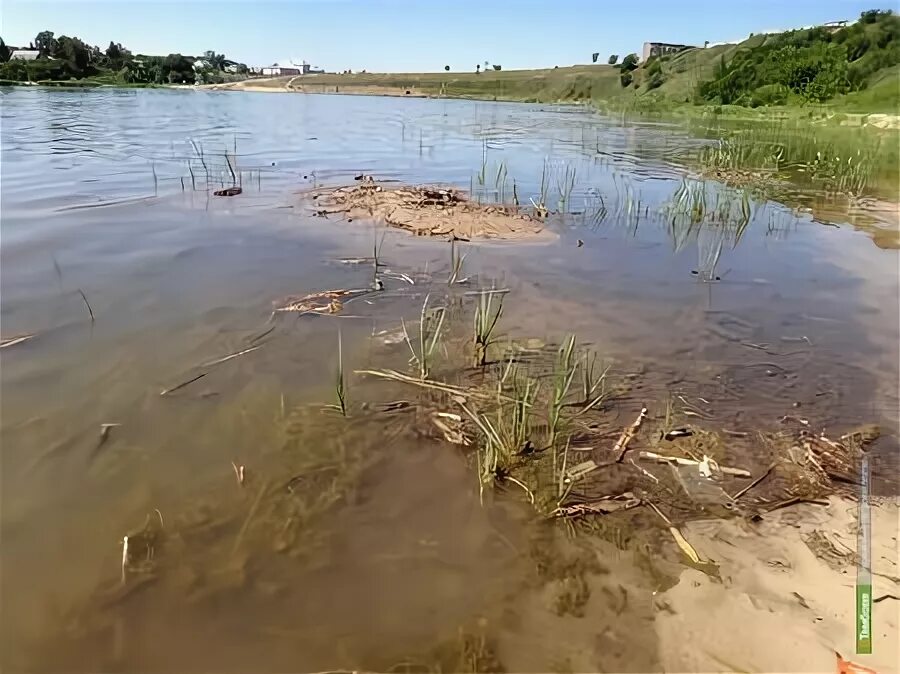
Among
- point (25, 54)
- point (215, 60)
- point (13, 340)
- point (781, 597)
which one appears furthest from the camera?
point (215, 60)

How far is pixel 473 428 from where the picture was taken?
12.9 feet

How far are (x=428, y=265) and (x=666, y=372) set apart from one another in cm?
350

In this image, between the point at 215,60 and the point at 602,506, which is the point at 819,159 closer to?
the point at 602,506

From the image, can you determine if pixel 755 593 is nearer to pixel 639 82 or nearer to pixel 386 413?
pixel 386 413

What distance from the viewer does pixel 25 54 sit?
78.6m

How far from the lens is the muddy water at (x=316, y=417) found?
2.55m

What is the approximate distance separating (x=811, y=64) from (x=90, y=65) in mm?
83369

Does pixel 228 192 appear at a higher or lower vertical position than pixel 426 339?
higher

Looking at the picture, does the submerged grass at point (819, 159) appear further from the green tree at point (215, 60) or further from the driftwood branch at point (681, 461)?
the green tree at point (215, 60)

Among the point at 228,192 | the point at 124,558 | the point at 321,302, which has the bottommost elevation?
the point at 124,558

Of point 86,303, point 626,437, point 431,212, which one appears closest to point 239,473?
point 626,437

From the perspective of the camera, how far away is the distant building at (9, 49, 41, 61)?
75.4 meters

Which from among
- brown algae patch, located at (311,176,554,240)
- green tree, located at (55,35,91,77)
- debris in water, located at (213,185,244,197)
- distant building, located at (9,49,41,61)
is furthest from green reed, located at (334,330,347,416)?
distant building, located at (9,49,41,61)

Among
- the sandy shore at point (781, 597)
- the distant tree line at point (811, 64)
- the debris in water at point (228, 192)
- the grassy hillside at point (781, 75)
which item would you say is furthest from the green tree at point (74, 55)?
the sandy shore at point (781, 597)
